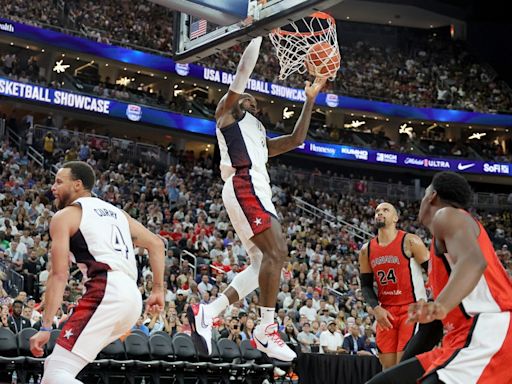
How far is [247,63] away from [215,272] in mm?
13727

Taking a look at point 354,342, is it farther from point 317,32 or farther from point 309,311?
point 317,32

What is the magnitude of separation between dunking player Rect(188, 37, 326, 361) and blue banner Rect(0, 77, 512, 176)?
2324cm

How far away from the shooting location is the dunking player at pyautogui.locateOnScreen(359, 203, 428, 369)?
861 centimetres

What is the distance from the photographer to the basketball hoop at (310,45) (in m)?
8.28

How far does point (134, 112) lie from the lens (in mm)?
32781

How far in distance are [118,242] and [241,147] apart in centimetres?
190

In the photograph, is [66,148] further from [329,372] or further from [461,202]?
[461,202]

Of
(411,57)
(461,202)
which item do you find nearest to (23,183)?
(461,202)

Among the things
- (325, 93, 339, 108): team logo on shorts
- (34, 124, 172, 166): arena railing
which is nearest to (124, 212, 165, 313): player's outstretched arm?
(34, 124, 172, 166): arena railing

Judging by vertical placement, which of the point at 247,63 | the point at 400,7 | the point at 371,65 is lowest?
the point at 247,63

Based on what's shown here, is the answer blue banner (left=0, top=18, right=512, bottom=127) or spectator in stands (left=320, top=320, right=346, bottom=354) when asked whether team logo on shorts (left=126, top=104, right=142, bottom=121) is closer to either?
blue banner (left=0, top=18, right=512, bottom=127)

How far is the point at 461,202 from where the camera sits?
16.1 feet

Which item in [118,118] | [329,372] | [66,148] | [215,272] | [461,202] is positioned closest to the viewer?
[461,202]

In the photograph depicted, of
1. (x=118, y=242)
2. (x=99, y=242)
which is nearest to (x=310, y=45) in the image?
(x=118, y=242)
